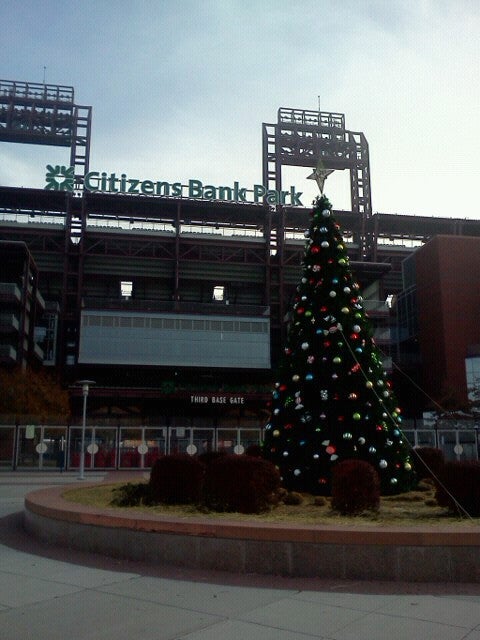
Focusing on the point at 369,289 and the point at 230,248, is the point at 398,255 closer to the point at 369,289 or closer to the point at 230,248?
the point at 369,289

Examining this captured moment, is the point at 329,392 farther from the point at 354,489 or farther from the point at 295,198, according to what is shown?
the point at 295,198

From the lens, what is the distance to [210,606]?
6.65 metres

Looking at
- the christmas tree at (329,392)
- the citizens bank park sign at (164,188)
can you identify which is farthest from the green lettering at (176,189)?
the christmas tree at (329,392)

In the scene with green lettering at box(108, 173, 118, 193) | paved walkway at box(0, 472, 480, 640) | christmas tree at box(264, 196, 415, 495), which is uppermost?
green lettering at box(108, 173, 118, 193)

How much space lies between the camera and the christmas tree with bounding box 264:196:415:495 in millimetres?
13875

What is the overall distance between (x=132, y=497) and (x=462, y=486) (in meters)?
6.06

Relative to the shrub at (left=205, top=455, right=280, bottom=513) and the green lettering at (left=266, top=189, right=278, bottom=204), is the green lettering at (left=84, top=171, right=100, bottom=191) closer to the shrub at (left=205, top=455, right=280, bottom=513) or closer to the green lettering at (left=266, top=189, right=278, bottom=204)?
the green lettering at (left=266, top=189, right=278, bottom=204)

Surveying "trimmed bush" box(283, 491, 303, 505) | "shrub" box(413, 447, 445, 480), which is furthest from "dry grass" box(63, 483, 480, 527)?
"shrub" box(413, 447, 445, 480)

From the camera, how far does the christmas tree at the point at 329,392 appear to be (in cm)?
1388

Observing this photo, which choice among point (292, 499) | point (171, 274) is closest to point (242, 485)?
point (292, 499)

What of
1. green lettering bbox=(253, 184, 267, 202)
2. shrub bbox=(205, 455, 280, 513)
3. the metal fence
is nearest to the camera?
shrub bbox=(205, 455, 280, 513)

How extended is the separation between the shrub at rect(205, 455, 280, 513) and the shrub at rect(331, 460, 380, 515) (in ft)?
3.70

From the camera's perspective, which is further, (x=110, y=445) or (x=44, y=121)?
(x=44, y=121)

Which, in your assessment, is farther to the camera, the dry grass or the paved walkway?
the dry grass
